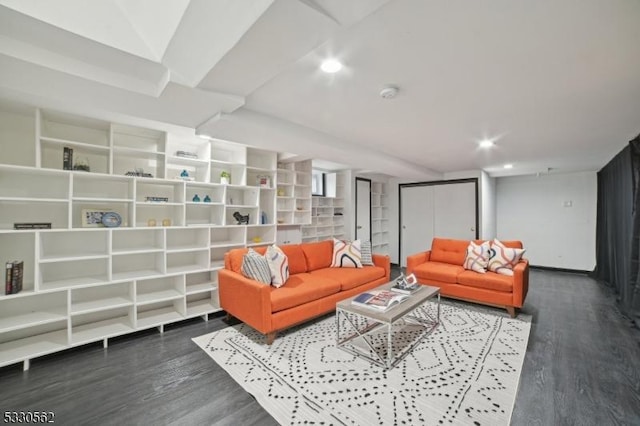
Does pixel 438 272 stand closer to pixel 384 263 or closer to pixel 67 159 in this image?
pixel 384 263

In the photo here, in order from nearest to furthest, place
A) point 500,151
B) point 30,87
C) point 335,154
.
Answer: point 30,87 < point 335,154 < point 500,151

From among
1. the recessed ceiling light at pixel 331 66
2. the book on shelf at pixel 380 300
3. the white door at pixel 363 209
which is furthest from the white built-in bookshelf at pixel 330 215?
the recessed ceiling light at pixel 331 66

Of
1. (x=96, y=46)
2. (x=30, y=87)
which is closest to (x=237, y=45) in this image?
(x=96, y=46)

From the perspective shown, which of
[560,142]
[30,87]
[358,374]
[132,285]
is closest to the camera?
[30,87]

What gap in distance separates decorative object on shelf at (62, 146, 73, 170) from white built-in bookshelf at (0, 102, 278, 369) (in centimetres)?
8

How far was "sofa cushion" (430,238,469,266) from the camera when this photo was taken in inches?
171

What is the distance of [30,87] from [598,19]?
3.31 meters

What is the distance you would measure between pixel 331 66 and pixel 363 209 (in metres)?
4.72

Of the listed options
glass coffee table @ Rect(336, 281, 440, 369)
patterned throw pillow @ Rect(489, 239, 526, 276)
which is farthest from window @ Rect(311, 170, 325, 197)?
patterned throw pillow @ Rect(489, 239, 526, 276)

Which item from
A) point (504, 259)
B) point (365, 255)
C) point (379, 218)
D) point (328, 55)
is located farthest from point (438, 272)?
point (328, 55)

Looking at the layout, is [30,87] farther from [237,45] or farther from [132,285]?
[132,285]

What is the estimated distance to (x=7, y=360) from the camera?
87.9 inches

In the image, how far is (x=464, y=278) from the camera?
372cm

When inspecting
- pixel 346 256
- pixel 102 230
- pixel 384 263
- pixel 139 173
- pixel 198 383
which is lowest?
pixel 198 383
